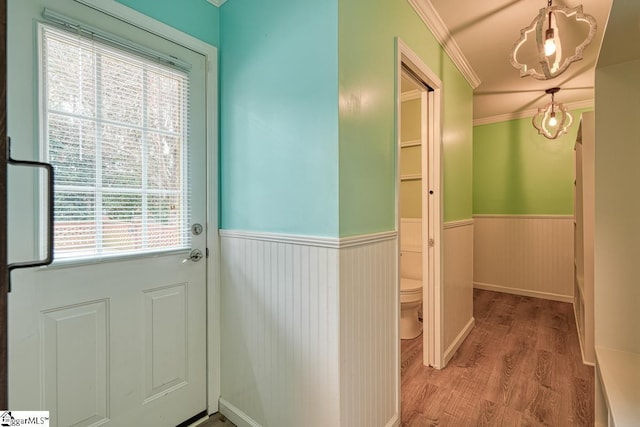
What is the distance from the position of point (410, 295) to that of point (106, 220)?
213 cm

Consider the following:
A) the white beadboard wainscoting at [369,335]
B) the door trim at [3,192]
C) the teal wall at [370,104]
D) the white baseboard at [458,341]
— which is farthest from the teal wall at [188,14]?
the white baseboard at [458,341]

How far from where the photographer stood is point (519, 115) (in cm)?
382

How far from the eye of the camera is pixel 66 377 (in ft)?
3.95

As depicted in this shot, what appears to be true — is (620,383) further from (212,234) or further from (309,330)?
(212,234)

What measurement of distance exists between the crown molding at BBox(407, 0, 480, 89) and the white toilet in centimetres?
169

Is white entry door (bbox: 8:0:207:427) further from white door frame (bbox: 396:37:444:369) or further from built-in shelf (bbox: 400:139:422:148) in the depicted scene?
built-in shelf (bbox: 400:139:422:148)

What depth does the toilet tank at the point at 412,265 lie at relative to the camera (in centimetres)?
285

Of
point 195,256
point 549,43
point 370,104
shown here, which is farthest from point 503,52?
point 195,256

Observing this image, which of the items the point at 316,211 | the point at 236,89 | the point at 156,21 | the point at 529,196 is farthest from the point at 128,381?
the point at 529,196

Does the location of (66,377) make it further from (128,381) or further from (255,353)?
(255,353)

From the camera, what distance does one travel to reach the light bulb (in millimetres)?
1341

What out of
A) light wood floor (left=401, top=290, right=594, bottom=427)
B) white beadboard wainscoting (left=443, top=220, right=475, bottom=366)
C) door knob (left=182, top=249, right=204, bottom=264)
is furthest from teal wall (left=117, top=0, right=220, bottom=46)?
light wood floor (left=401, top=290, right=594, bottom=427)

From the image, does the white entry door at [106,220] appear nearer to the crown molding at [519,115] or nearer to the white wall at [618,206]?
the white wall at [618,206]

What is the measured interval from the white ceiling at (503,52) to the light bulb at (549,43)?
2.13 ft
